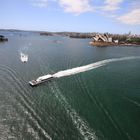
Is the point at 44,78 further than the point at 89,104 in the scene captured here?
Yes

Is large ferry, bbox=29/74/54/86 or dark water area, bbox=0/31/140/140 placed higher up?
large ferry, bbox=29/74/54/86

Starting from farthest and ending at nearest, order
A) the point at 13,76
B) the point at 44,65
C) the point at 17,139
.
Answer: the point at 44,65
the point at 13,76
the point at 17,139

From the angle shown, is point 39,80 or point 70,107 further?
point 39,80

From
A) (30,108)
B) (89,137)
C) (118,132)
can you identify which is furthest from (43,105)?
(118,132)

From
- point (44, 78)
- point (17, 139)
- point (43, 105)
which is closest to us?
point (17, 139)

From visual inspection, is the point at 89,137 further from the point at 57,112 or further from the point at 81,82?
the point at 81,82

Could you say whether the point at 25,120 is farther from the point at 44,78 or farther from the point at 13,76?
the point at 13,76

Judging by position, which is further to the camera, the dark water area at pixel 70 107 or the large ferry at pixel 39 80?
the large ferry at pixel 39 80

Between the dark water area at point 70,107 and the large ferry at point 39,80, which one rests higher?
the large ferry at point 39,80

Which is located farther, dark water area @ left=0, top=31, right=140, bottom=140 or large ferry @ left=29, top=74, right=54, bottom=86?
large ferry @ left=29, top=74, right=54, bottom=86

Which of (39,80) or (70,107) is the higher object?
(39,80)
